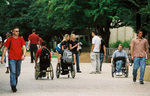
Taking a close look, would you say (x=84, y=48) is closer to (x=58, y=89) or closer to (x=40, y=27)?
(x=40, y=27)

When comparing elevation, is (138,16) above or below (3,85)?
above

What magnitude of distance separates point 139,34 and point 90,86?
8.07 ft

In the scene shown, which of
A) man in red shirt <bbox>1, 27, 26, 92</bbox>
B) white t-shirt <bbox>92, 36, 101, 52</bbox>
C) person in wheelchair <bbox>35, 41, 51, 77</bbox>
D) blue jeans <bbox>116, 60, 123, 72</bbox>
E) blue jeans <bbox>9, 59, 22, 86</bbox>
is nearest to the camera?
blue jeans <bbox>9, 59, 22, 86</bbox>

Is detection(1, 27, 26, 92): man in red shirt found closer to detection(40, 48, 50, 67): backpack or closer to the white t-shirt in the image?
detection(40, 48, 50, 67): backpack

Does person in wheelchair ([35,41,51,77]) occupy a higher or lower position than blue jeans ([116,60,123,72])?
higher

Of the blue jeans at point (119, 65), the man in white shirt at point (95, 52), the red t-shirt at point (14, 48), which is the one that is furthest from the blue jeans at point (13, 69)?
the man in white shirt at point (95, 52)

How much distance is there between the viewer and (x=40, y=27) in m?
54.4

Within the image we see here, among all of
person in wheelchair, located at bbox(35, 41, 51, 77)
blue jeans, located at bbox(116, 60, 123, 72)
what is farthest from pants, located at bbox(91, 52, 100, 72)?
person in wheelchair, located at bbox(35, 41, 51, 77)

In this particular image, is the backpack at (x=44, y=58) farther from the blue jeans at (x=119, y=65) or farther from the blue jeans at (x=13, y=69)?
the blue jeans at (x=13, y=69)

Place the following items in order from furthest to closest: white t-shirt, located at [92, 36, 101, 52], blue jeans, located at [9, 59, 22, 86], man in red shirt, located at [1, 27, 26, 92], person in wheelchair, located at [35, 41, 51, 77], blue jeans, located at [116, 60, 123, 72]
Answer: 1. white t-shirt, located at [92, 36, 101, 52]
2. blue jeans, located at [116, 60, 123, 72]
3. person in wheelchair, located at [35, 41, 51, 77]
4. man in red shirt, located at [1, 27, 26, 92]
5. blue jeans, located at [9, 59, 22, 86]

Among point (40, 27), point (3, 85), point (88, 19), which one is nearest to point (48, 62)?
point (3, 85)

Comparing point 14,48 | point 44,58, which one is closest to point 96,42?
point 44,58

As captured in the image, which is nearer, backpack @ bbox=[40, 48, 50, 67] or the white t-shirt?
backpack @ bbox=[40, 48, 50, 67]

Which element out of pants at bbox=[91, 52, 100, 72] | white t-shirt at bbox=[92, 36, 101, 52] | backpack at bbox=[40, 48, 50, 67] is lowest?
pants at bbox=[91, 52, 100, 72]
